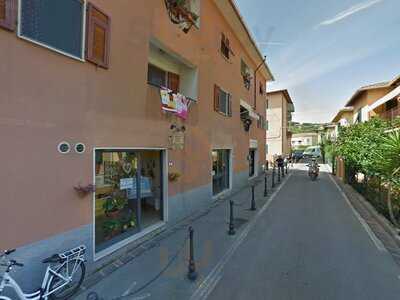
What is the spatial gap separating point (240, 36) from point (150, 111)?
1047 centimetres

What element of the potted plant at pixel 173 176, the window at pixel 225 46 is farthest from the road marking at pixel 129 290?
the window at pixel 225 46

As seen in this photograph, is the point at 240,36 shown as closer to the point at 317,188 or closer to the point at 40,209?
the point at 317,188

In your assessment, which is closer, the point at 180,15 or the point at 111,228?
the point at 111,228

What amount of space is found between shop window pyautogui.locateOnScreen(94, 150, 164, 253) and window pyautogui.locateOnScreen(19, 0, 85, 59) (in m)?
2.10

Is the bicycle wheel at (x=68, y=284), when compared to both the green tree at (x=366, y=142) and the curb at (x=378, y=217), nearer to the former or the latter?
the curb at (x=378, y=217)

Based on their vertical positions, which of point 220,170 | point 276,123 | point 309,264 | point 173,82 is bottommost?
point 309,264

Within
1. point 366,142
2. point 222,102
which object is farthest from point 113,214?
point 366,142

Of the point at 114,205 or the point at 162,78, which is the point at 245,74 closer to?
the point at 162,78

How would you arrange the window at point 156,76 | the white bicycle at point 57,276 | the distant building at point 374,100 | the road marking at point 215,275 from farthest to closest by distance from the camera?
the distant building at point 374,100 < the window at point 156,76 < the road marking at point 215,275 < the white bicycle at point 57,276

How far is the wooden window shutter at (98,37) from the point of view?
5.01m

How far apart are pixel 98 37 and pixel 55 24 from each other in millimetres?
958

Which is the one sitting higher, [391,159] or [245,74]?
[245,74]

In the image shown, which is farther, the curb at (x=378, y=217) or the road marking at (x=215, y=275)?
the curb at (x=378, y=217)

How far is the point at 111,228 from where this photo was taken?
631 cm
